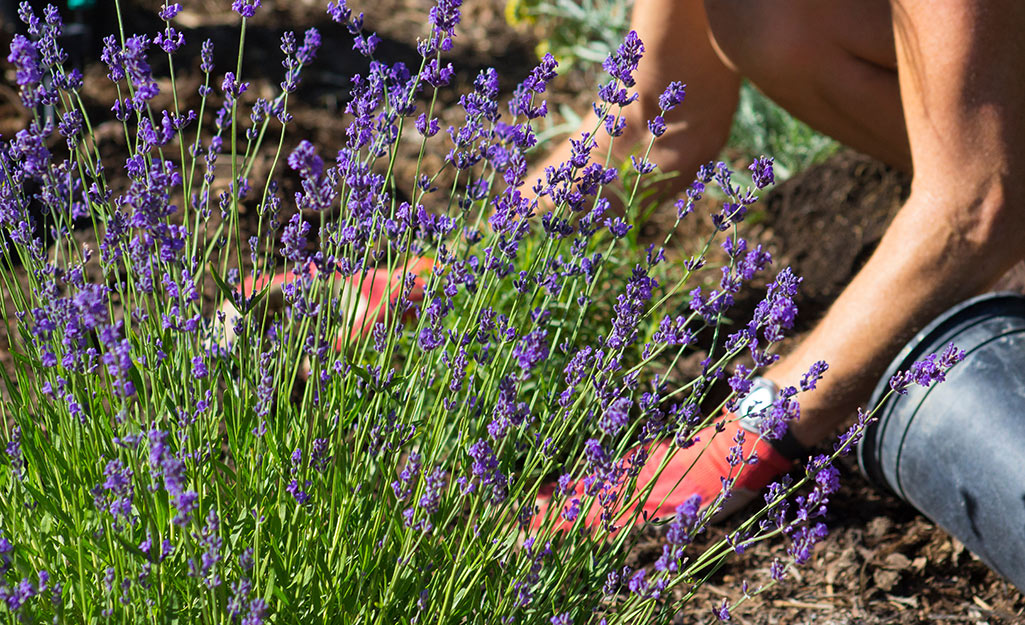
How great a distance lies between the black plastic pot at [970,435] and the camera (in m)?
1.75

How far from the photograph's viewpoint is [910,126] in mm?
2039

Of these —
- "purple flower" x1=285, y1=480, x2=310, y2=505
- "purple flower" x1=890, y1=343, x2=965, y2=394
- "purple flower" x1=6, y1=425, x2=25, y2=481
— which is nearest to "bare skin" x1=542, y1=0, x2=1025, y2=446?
"purple flower" x1=890, y1=343, x2=965, y2=394

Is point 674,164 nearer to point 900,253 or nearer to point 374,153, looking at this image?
point 900,253

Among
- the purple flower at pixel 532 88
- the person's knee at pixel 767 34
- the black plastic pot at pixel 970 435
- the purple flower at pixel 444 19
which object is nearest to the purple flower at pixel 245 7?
the purple flower at pixel 444 19

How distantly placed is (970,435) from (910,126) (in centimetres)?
62

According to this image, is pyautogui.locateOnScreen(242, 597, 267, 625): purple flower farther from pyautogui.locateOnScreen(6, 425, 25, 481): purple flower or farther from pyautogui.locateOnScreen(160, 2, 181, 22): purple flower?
pyautogui.locateOnScreen(160, 2, 181, 22): purple flower

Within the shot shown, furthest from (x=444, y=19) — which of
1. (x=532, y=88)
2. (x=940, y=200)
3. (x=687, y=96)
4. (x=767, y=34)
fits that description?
(x=687, y=96)

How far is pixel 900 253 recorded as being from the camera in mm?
2016

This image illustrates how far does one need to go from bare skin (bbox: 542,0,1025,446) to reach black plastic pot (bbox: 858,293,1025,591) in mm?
98

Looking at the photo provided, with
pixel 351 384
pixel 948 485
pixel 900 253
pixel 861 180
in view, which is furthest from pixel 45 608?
pixel 861 180

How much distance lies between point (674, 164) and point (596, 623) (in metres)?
1.62

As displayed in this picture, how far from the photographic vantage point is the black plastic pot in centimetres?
175

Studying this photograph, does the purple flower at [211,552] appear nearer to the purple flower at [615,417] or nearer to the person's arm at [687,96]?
the purple flower at [615,417]

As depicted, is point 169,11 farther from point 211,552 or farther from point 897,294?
point 897,294
